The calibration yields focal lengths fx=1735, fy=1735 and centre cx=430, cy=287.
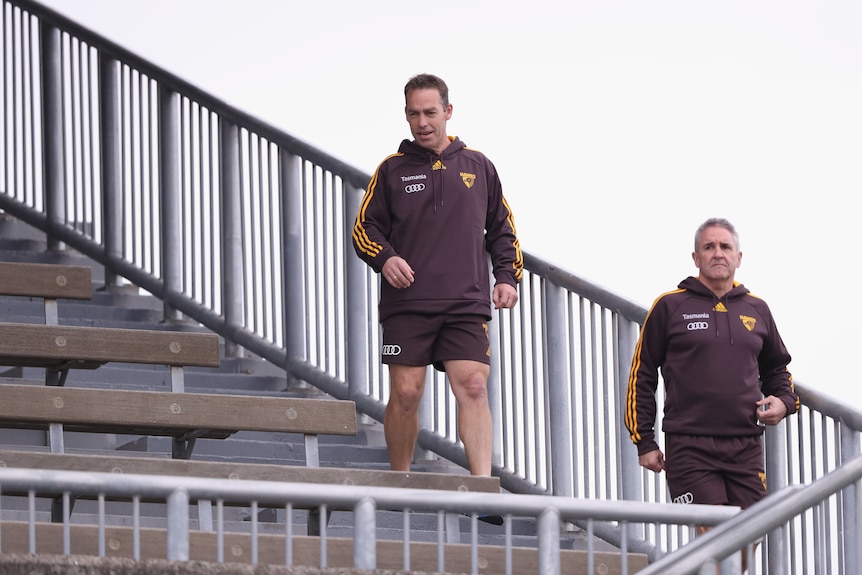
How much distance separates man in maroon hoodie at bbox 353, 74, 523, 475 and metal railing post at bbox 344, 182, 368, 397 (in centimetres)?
127

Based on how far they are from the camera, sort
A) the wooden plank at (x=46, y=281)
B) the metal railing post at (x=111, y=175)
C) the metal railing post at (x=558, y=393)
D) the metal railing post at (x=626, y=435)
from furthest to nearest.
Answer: the metal railing post at (x=111, y=175) < the wooden plank at (x=46, y=281) < the metal railing post at (x=558, y=393) < the metal railing post at (x=626, y=435)

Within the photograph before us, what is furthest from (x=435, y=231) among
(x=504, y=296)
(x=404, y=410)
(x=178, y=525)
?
(x=178, y=525)

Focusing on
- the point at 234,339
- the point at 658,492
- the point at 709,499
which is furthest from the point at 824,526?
the point at 234,339

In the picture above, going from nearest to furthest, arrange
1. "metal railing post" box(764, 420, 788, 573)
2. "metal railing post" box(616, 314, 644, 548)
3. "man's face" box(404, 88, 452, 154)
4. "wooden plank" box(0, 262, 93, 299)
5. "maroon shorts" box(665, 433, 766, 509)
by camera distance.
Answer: "maroon shorts" box(665, 433, 766, 509) → "metal railing post" box(764, 420, 788, 573) → "man's face" box(404, 88, 452, 154) → "metal railing post" box(616, 314, 644, 548) → "wooden plank" box(0, 262, 93, 299)

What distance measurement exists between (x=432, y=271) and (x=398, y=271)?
15cm

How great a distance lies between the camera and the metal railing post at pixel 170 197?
8.31m

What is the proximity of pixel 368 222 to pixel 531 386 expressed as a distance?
1141 millimetres

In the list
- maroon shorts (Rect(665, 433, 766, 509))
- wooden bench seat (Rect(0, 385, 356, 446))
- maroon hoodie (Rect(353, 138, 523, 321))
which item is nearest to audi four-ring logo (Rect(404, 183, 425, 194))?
maroon hoodie (Rect(353, 138, 523, 321))

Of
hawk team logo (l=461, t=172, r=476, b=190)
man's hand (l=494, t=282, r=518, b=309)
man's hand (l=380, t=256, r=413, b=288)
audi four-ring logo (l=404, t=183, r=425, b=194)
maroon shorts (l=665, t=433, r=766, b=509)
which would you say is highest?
hawk team logo (l=461, t=172, r=476, b=190)

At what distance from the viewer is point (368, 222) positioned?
621cm

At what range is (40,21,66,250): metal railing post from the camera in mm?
Result: 8891

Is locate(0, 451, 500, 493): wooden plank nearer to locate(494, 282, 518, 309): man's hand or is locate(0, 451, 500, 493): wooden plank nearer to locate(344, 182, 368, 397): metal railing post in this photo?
locate(494, 282, 518, 309): man's hand

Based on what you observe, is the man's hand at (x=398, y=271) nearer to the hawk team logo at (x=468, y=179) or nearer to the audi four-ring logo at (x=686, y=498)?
the hawk team logo at (x=468, y=179)

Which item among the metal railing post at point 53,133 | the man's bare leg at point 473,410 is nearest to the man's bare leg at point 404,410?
the man's bare leg at point 473,410
